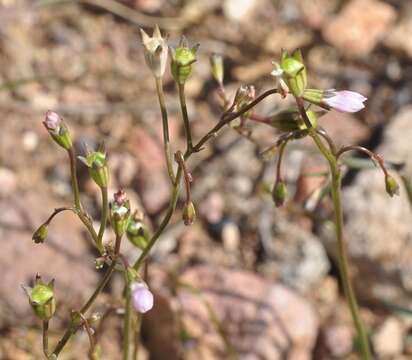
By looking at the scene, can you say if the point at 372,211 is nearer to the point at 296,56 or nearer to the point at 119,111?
the point at 119,111

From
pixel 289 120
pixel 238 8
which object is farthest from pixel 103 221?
pixel 238 8

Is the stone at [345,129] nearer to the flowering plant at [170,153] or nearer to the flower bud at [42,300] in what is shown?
the flowering plant at [170,153]

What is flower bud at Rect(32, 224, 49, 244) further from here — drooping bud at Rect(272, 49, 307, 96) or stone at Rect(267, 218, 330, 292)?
stone at Rect(267, 218, 330, 292)

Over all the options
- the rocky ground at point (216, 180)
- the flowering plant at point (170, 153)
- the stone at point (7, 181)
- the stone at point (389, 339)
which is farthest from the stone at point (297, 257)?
the flowering plant at point (170, 153)

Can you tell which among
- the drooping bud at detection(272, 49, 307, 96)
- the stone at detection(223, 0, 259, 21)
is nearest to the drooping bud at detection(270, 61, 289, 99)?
the drooping bud at detection(272, 49, 307, 96)

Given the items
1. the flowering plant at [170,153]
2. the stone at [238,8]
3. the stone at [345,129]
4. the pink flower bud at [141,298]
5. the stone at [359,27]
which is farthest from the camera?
the stone at [238,8]

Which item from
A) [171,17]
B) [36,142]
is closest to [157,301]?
[36,142]

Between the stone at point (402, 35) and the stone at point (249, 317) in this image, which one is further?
the stone at point (402, 35)
